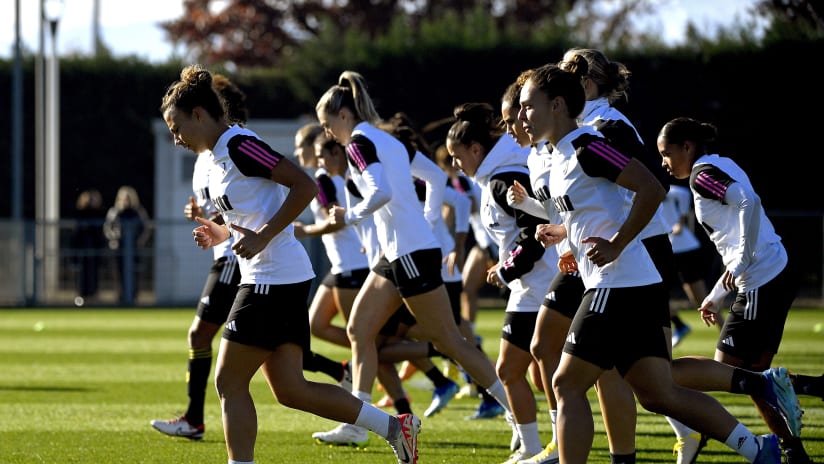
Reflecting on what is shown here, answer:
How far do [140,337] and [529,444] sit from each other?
34.7 feet

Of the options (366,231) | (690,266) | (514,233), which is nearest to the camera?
(514,233)

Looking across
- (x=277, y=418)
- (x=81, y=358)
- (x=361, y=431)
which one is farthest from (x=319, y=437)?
(x=81, y=358)

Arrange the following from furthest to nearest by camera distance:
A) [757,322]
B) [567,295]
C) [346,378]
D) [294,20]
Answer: [294,20] → [346,378] → [757,322] → [567,295]

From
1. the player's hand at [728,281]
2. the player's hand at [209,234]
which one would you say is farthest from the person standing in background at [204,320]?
the player's hand at [728,281]

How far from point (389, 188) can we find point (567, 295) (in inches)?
55.1

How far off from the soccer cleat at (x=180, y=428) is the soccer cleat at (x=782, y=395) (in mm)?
3684

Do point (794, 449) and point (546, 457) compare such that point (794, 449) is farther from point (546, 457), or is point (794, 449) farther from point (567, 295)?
point (567, 295)

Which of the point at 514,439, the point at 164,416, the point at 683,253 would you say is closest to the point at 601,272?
the point at 514,439

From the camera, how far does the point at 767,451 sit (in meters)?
6.05

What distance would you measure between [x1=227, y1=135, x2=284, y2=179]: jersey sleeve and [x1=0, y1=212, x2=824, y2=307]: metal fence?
55.9ft

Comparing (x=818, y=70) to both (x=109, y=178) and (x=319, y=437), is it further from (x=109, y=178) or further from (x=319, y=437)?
(x=319, y=437)

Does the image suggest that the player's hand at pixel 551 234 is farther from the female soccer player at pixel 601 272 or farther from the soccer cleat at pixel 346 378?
the soccer cleat at pixel 346 378

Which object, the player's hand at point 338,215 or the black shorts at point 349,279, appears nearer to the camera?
the player's hand at point 338,215

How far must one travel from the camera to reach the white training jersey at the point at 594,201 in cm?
568
